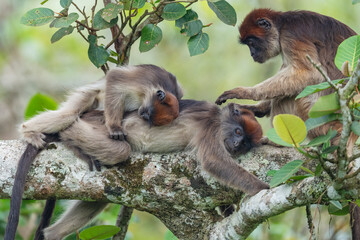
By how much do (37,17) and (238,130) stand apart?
222 centimetres

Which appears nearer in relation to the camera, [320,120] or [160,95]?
[320,120]

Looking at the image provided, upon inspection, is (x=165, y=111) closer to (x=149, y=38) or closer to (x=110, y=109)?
(x=110, y=109)

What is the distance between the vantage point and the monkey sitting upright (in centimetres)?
498

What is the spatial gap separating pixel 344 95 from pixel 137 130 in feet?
7.91

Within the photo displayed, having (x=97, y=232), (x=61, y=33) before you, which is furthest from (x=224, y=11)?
(x=97, y=232)

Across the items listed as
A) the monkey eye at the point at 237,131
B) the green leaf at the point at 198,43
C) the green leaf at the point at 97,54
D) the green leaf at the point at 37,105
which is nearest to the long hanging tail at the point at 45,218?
the green leaf at the point at 37,105

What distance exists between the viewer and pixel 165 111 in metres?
4.73

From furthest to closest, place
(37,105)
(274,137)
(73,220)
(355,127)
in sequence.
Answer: (37,105) → (73,220) → (274,137) → (355,127)

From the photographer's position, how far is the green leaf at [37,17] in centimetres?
437

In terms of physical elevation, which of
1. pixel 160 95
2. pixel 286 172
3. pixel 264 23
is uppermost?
pixel 264 23

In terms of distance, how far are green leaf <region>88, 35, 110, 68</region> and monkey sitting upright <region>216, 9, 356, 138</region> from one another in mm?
1302

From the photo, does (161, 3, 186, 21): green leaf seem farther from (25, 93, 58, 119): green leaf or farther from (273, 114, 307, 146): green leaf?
A: (25, 93, 58, 119): green leaf

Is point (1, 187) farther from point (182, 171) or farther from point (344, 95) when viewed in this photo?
point (344, 95)

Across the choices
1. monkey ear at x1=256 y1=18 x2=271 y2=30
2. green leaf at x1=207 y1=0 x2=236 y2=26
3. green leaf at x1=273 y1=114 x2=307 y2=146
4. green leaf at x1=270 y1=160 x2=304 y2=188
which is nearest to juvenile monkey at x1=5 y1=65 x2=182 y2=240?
green leaf at x1=207 y1=0 x2=236 y2=26
